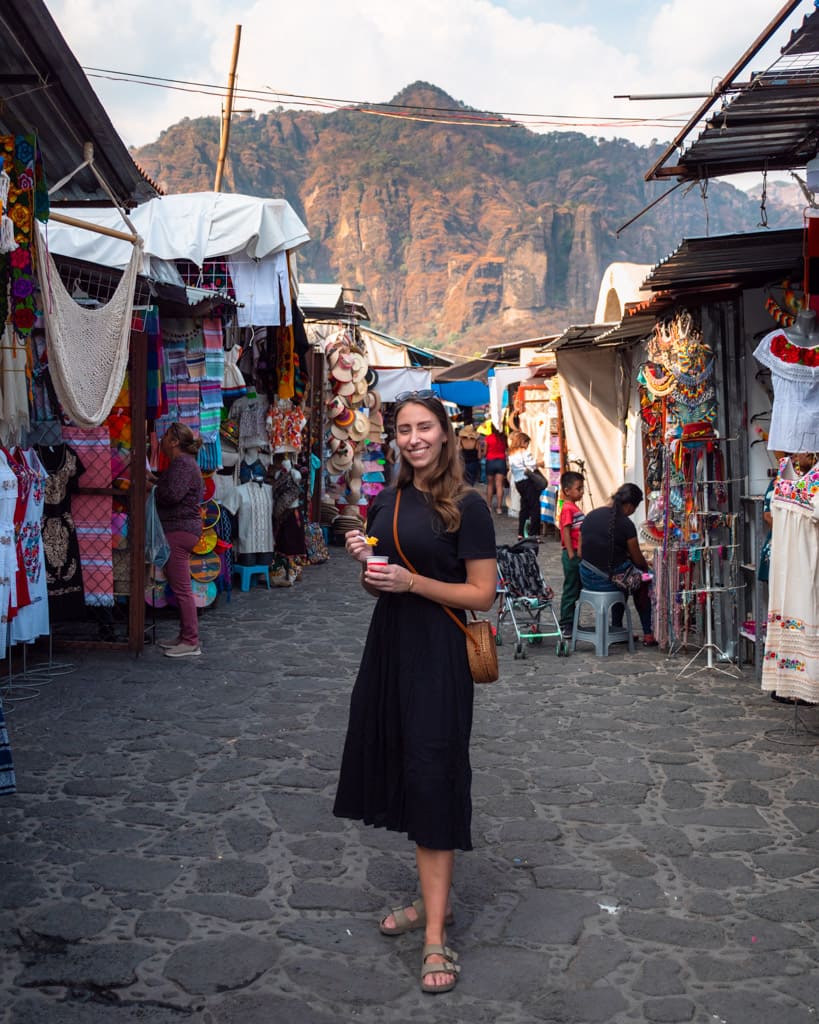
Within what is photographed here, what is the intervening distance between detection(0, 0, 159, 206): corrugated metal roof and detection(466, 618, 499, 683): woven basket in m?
2.92

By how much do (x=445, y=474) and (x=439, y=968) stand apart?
1441 mm

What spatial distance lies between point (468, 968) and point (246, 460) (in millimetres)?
8179

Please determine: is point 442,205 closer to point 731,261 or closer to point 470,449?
point 470,449

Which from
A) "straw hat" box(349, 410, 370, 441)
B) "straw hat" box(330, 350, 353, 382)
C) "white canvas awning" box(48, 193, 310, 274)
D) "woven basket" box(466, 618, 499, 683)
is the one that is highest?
"white canvas awning" box(48, 193, 310, 274)

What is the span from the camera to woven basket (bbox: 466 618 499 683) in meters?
3.05

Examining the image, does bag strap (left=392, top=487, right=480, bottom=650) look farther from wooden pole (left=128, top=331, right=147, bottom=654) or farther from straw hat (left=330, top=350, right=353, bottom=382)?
straw hat (left=330, top=350, right=353, bottom=382)

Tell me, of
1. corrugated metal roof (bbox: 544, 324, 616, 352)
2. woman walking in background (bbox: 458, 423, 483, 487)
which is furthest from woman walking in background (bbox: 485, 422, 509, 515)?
corrugated metal roof (bbox: 544, 324, 616, 352)

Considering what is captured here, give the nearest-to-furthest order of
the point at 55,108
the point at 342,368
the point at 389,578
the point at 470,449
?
the point at 389,578, the point at 55,108, the point at 342,368, the point at 470,449

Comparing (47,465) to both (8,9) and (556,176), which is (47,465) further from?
(556,176)

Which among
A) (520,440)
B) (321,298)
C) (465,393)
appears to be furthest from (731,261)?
(465,393)

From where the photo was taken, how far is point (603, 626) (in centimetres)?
777

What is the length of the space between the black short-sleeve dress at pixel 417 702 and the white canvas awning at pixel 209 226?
6480 mm

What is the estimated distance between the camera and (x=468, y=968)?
304 cm

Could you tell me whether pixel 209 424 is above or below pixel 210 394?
Result: below
